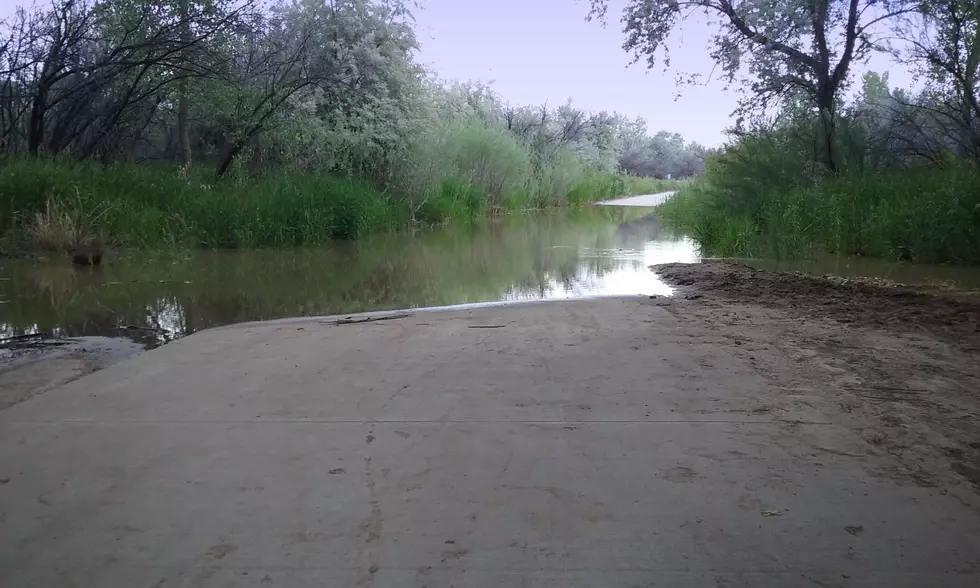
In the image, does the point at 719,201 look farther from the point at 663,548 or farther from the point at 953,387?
the point at 663,548

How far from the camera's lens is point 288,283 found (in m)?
7.18

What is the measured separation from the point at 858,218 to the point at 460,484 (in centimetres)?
930

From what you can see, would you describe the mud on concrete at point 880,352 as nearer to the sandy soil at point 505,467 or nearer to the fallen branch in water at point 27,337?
the sandy soil at point 505,467

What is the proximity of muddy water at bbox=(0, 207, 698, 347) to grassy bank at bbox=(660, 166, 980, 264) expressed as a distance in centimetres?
101

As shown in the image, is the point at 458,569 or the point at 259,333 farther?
the point at 259,333

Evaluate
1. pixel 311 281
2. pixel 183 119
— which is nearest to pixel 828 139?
pixel 311 281

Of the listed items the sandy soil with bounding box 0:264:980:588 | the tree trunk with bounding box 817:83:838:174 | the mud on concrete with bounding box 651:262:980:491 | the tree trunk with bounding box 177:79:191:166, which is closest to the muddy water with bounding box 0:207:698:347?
the mud on concrete with bounding box 651:262:980:491

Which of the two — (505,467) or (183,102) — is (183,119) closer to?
(183,102)

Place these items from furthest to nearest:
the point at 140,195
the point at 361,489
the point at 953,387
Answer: the point at 140,195
the point at 953,387
the point at 361,489

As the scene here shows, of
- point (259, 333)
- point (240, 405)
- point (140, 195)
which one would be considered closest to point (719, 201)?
point (140, 195)

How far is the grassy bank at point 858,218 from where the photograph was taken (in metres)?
8.24

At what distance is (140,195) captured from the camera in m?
10.1

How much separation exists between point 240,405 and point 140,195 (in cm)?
868

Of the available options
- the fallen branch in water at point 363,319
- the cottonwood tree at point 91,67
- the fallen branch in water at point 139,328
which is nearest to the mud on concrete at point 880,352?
the fallen branch in water at point 363,319
